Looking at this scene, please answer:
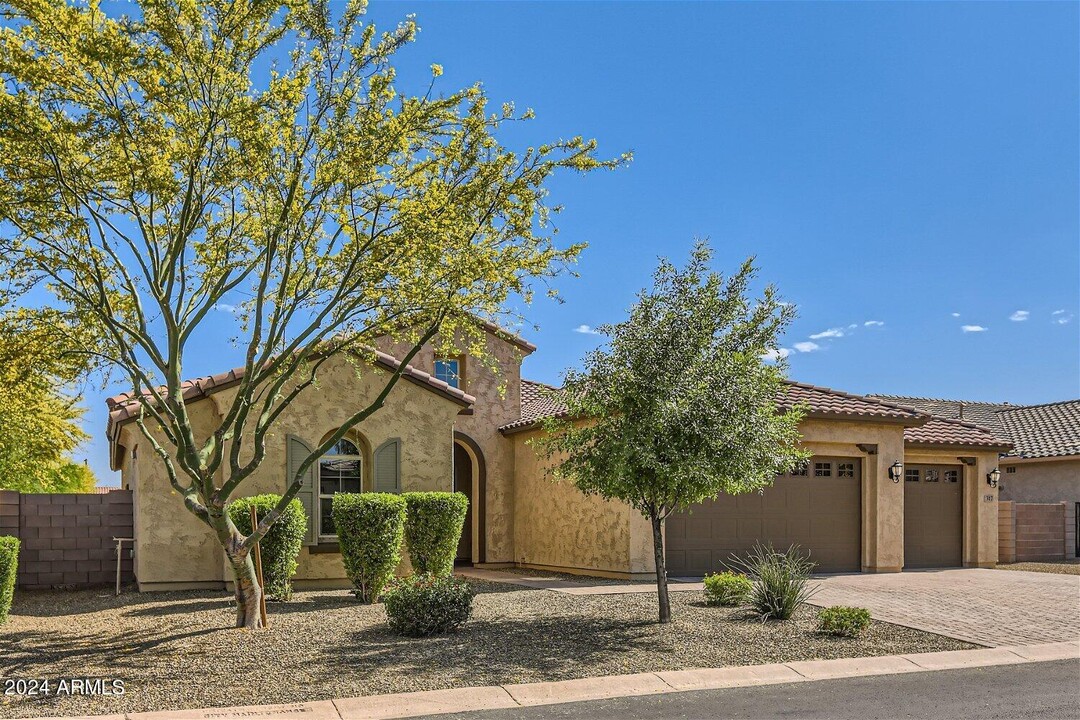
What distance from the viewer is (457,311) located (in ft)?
38.9

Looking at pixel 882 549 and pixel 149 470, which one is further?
pixel 882 549

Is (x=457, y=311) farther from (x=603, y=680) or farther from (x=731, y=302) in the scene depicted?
(x=603, y=680)

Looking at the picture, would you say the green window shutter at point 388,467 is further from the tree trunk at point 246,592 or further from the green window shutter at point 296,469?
the tree trunk at point 246,592

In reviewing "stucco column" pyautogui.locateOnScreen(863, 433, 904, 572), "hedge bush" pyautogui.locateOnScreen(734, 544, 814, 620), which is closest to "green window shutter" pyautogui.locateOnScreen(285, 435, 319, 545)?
"hedge bush" pyautogui.locateOnScreen(734, 544, 814, 620)

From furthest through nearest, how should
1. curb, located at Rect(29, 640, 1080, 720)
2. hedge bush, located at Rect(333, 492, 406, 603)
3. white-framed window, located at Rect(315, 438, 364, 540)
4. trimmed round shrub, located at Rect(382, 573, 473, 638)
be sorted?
white-framed window, located at Rect(315, 438, 364, 540), hedge bush, located at Rect(333, 492, 406, 603), trimmed round shrub, located at Rect(382, 573, 473, 638), curb, located at Rect(29, 640, 1080, 720)

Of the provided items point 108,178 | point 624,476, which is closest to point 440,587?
point 624,476

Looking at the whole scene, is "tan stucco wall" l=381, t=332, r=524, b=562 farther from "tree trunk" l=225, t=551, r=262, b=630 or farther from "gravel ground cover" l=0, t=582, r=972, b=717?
"tree trunk" l=225, t=551, r=262, b=630

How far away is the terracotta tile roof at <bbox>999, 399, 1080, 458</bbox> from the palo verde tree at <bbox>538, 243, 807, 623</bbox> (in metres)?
17.2

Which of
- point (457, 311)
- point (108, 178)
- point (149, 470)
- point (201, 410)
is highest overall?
point (108, 178)

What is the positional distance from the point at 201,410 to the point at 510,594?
5.99 metres

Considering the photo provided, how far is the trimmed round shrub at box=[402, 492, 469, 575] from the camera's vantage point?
Answer: 14.7 m

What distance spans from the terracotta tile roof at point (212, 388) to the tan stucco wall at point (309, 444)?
0.16m

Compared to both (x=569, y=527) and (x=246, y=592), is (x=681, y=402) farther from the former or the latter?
(x=569, y=527)

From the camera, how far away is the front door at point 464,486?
2197 centimetres
